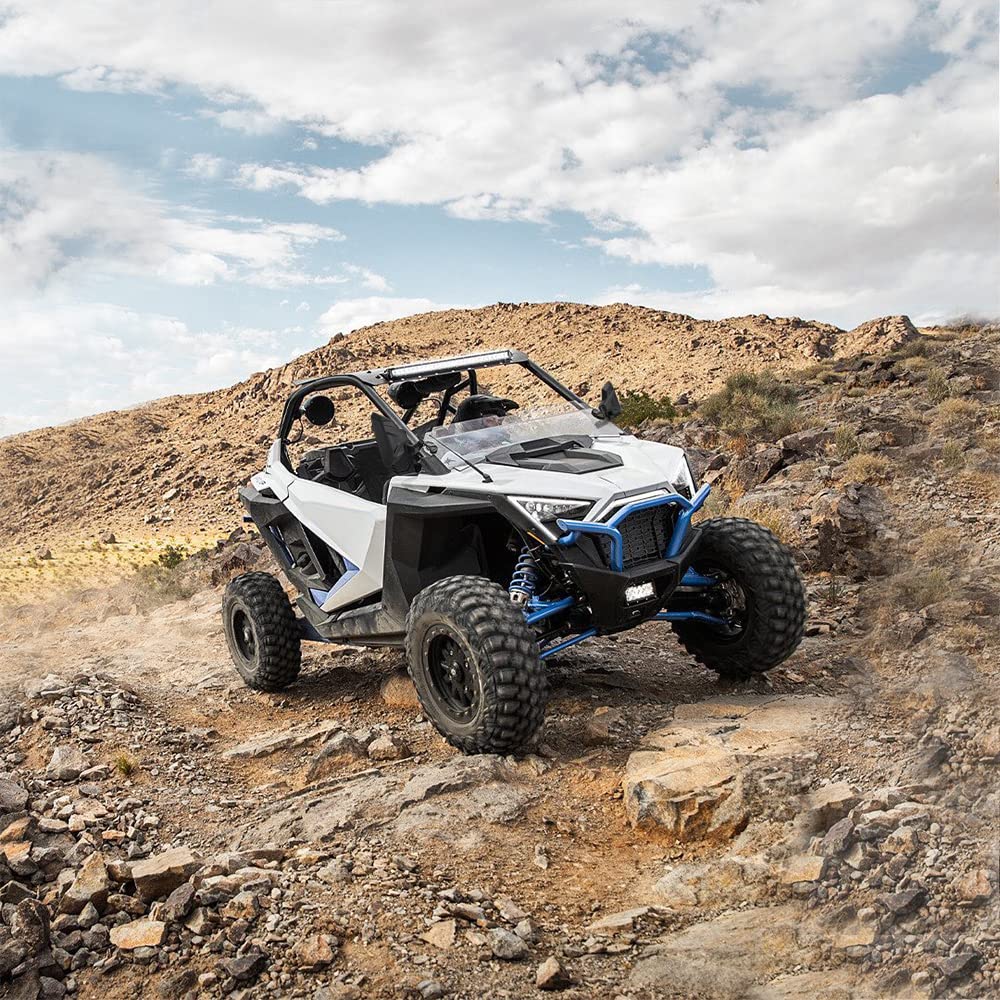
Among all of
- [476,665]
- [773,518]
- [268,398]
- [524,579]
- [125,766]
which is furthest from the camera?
[268,398]

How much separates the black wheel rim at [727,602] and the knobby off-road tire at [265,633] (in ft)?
10.7

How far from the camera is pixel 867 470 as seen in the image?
10.6 metres

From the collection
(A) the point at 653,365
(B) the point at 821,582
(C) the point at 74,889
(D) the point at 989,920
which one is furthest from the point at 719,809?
(A) the point at 653,365

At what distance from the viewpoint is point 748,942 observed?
11.6ft

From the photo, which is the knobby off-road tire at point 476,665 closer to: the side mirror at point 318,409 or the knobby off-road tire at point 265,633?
the side mirror at point 318,409

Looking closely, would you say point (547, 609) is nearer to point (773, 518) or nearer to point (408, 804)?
point (408, 804)

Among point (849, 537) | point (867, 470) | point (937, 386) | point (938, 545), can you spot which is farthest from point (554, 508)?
point (937, 386)

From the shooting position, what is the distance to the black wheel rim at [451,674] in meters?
5.41

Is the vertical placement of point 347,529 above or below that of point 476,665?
above

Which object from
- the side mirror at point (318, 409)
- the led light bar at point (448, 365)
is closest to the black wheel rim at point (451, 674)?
the led light bar at point (448, 365)

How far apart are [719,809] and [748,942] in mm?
1033

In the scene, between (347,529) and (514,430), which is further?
(347,529)

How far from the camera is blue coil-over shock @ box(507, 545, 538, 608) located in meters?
5.67

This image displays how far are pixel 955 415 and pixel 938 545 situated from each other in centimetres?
463
